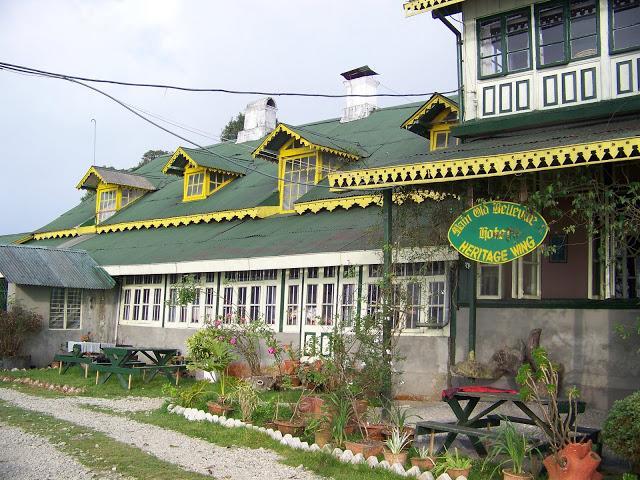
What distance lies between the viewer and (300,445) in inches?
365

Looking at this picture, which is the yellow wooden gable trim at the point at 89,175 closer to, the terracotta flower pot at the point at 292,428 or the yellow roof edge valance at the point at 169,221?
the yellow roof edge valance at the point at 169,221

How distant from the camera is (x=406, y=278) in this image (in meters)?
13.3

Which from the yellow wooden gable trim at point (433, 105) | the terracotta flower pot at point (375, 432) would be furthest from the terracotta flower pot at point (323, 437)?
the yellow wooden gable trim at point (433, 105)

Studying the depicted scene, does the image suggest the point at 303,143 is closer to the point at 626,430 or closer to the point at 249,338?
the point at 249,338

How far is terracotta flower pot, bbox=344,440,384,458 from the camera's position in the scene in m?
8.44

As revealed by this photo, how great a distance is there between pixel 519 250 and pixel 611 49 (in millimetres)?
3924

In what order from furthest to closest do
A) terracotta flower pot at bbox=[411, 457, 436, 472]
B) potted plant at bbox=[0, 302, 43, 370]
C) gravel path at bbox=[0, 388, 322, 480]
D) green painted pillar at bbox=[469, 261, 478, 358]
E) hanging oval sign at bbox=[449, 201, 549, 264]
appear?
1. potted plant at bbox=[0, 302, 43, 370]
2. green painted pillar at bbox=[469, 261, 478, 358]
3. hanging oval sign at bbox=[449, 201, 549, 264]
4. gravel path at bbox=[0, 388, 322, 480]
5. terracotta flower pot at bbox=[411, 457, 436, 472]

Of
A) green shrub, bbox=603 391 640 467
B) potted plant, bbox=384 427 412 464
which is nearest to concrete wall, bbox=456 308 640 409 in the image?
green shrub, bbox=603 391 640 467

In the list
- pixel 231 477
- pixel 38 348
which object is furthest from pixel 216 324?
pixel 231 477

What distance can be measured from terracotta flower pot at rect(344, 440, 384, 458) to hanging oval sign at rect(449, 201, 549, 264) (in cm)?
353

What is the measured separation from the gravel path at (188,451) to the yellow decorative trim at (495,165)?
174 inches

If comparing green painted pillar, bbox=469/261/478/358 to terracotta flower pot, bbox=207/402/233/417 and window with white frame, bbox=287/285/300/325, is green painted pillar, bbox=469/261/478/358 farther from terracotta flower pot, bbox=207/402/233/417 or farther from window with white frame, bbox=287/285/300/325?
window with white frame, bbox=287/285/300/325

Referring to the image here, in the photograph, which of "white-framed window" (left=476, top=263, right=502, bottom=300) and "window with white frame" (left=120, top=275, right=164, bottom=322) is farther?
"window with white frame" (left=120, top=275, right=164, bottom=322)

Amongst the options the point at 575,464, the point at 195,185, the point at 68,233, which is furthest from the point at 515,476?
the point at 68,233
